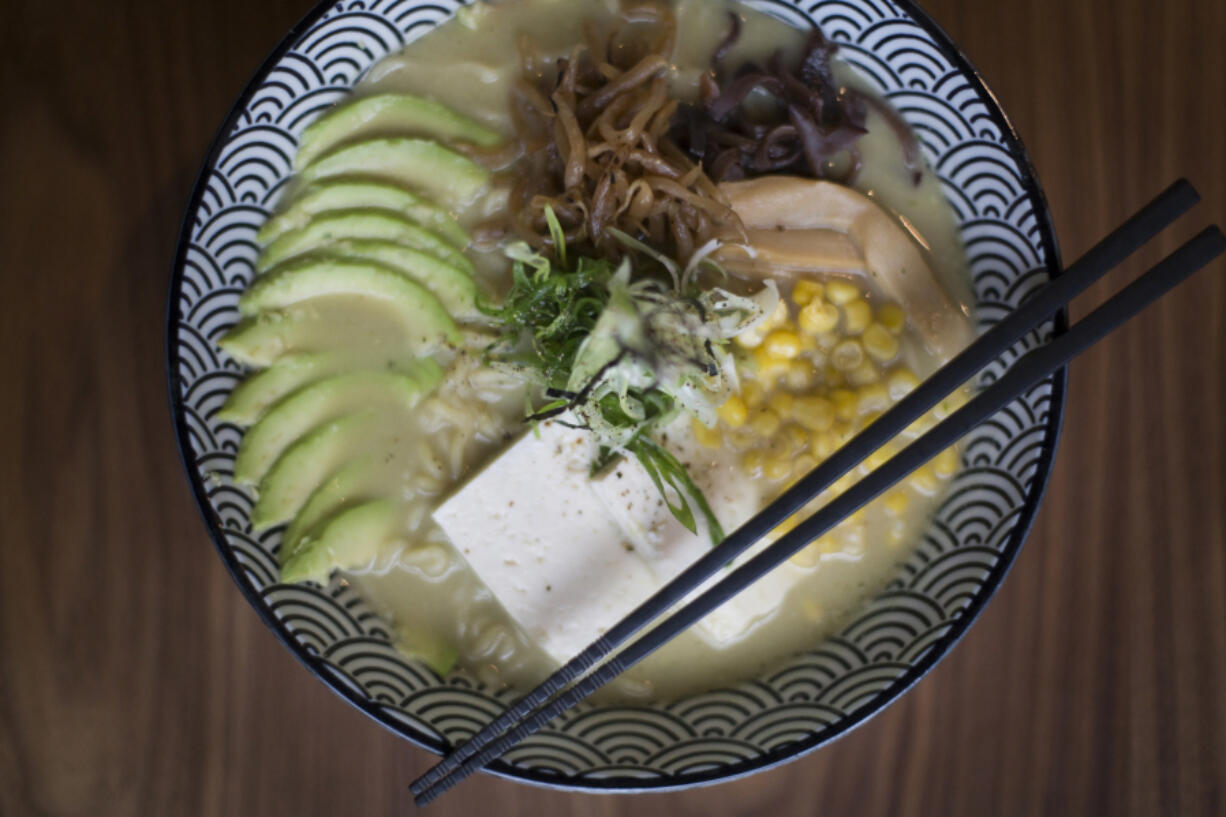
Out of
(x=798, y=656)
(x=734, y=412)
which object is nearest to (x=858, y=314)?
(x=734, y=412)

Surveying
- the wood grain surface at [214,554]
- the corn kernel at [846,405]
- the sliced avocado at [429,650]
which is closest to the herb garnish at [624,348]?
the corn kernel at [846,405]

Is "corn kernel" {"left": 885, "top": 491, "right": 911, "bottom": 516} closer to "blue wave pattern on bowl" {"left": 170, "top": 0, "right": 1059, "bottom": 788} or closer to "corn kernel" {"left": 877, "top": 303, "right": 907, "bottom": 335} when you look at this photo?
"blue wave pattern on bowl" {"left": 170, "top": 0, "right": 1059, "bottom": 788}

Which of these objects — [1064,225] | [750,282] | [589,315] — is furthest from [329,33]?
[1064,225]

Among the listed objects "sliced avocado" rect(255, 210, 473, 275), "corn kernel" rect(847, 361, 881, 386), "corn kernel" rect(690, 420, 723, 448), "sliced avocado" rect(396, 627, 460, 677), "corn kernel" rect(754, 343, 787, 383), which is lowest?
"sliced avocado" rect(396, 627, 460, 677)

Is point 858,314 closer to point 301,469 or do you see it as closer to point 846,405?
point 846,405

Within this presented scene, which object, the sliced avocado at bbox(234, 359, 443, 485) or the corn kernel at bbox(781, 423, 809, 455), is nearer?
the sliced avocado at bbox(234, 359, 443, 485)

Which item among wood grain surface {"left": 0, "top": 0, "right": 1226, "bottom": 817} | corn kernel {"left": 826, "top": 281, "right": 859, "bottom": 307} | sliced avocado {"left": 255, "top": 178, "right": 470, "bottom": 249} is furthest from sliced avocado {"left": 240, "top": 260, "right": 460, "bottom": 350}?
corn kernel {"left": 826, "top": 281, "right": 859, "bottom": 307}

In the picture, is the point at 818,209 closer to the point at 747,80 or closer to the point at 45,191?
the point at 747,80

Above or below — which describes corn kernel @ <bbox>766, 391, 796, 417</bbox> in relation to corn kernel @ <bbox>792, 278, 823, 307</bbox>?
below
